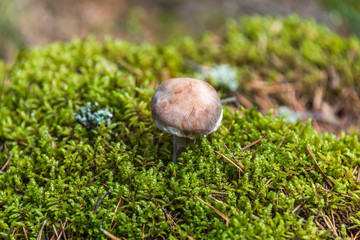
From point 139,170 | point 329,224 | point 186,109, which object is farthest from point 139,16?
point 329,224

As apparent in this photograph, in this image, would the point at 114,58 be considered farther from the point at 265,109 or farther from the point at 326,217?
the point at 326,217

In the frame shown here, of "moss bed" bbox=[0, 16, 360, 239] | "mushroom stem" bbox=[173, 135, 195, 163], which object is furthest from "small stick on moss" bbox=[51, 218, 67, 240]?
"mushroom stem" bbox=[173, 135, 195, 163]

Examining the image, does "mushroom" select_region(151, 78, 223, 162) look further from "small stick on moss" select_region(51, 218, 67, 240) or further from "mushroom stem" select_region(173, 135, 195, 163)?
"small stick on moss" select_region(51, 218, 67, 240)

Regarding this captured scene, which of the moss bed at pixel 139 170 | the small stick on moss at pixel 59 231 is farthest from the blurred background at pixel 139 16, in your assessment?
the small stick on moss at pixel 59 231

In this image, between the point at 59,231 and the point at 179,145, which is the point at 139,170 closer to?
the point at 179,145

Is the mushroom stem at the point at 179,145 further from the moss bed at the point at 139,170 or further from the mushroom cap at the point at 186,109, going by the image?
the mushroom cap at the point at 186,109

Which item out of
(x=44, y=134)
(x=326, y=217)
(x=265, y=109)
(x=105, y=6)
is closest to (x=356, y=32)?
(x=265, y=109)
